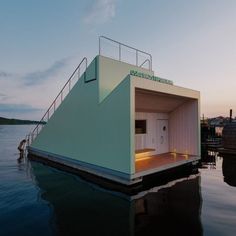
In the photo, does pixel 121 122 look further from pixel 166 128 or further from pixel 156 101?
pixel 166 128

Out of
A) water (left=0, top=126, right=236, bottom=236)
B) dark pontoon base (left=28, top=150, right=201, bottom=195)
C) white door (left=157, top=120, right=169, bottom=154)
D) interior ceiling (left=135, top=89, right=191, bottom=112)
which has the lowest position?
water (left=0, top=126, right=236, bottom=236)

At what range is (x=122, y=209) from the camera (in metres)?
6.85

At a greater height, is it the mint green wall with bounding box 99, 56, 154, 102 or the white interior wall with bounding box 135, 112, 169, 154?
the mint green wall with bounding box 99, 56, 154, 102

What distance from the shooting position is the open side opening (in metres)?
12.2

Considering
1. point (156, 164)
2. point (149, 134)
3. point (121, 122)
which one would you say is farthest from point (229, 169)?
point (121, 122)

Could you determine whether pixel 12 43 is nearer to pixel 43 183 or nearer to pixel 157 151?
pixel 43 183

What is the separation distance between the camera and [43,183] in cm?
1011

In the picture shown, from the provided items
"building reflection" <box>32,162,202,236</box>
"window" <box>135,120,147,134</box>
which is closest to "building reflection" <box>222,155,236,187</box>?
"building reflection" <box>32,162,202,236</box>

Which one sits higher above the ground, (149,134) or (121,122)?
(121,122)

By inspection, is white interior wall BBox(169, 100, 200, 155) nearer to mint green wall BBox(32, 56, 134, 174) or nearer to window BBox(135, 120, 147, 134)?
window BBox(135, 120, 147, 134)

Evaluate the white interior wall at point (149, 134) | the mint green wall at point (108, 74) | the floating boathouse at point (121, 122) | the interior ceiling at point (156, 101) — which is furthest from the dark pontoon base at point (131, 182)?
the mint green wall at point (108, 74)

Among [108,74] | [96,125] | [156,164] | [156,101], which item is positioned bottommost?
[156,164]

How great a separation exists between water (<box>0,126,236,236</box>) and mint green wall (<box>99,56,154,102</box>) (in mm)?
4484

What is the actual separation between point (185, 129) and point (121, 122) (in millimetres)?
6055
